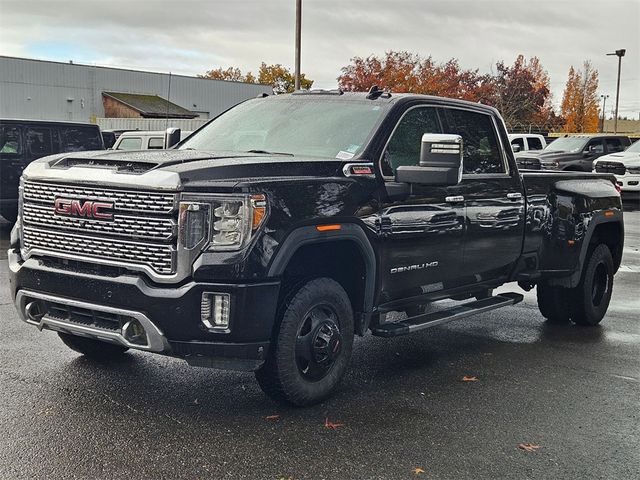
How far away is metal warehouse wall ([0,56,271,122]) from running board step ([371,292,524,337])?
43011 mm

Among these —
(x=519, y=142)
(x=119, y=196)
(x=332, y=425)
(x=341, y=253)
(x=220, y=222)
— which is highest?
(x=519, y=142)

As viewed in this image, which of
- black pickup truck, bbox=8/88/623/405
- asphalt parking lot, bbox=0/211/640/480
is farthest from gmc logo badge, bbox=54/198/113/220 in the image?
asphalt parking lot, bbox=0/211/640/480

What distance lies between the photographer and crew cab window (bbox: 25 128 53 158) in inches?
556

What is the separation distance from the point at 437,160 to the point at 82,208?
233cm

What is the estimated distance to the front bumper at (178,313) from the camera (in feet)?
14.4

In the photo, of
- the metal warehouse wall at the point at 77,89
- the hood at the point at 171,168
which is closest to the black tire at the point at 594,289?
the hood at the point at 171,168

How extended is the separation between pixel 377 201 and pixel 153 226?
62.4 inches

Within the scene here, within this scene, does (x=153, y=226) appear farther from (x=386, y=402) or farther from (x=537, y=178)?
(x=537, y=178)

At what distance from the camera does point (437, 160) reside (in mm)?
5344

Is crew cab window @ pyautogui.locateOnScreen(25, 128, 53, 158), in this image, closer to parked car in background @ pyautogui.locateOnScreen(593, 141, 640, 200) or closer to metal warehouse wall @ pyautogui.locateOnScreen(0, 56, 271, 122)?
parked car in background @ pyautogui.locateOnScreen(593, 141, 640, 200)

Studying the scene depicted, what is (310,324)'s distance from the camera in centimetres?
496

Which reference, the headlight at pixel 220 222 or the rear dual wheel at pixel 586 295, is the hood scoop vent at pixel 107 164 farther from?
the rear dual wheel at pixel 586 295

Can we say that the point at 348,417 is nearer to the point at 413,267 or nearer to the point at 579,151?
the point at 413,267

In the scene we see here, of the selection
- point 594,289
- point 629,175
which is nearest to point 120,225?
point 594,289
